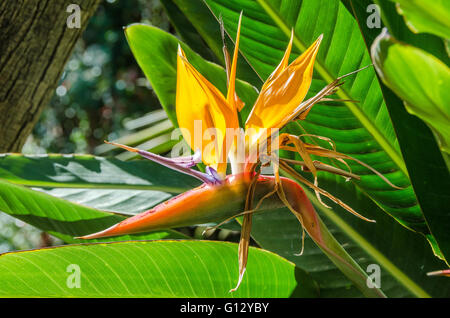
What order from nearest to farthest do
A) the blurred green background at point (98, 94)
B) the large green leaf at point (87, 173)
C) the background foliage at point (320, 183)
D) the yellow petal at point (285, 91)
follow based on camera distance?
the yellow petal at point (285, 91), the background foliage at point (320, 183), the large green leaf at point (87, 173), the blurred green background at point (98, 94)

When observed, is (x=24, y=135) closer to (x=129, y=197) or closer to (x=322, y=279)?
(x=129, y=197)

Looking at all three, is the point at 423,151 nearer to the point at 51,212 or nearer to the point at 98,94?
the point at 51,212

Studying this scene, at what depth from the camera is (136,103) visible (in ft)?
10.5

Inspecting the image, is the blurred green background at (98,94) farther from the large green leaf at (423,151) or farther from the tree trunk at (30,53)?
the large green leaf at (423,151)

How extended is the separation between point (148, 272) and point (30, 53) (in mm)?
515

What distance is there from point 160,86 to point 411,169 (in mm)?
344

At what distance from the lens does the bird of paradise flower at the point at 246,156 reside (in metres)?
0.40

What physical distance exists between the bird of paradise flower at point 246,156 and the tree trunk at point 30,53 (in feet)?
1.80

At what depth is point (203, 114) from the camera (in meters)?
0.44

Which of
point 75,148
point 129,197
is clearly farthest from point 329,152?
point 75,148

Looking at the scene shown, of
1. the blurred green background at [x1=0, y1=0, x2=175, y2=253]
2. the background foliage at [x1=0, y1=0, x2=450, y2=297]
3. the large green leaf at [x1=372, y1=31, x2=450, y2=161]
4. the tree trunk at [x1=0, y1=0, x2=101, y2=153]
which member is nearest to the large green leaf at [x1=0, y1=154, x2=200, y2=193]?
the background foliage at [x1=0, y1=0, x2=450, y2=297]
